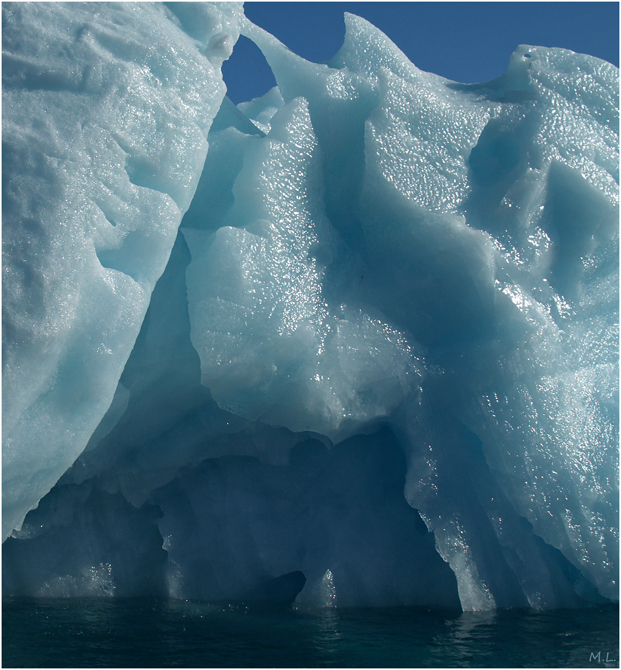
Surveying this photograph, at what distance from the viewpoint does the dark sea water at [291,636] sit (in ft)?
7.75

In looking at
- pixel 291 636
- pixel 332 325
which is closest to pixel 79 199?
pixel 332 325

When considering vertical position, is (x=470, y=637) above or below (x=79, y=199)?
below

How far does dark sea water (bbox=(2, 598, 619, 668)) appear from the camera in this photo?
2363mm

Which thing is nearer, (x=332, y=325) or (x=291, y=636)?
(x=291, y=636)

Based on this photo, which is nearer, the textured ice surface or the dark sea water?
the dark sea water

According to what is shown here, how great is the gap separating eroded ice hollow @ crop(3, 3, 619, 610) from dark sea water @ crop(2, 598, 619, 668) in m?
0.25

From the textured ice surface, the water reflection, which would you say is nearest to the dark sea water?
the water reflection

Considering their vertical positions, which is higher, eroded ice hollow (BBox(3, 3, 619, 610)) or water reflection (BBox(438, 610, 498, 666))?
eroded ice hollow (BBox(3, 3, 619, 610))

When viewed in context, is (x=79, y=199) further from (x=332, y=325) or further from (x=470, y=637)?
(x=470, y=637)

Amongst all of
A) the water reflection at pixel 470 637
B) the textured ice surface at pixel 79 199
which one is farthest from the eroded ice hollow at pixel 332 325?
the water reflection at pixel 470 637

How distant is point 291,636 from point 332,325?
5.12 feet

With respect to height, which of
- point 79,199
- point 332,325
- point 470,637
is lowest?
point 470,637

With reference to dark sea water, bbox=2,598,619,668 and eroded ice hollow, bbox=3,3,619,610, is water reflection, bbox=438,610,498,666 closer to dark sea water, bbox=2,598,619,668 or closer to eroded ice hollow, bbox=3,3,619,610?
dark sea water, bbox=2,598,619,668

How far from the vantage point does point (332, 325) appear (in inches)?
132
